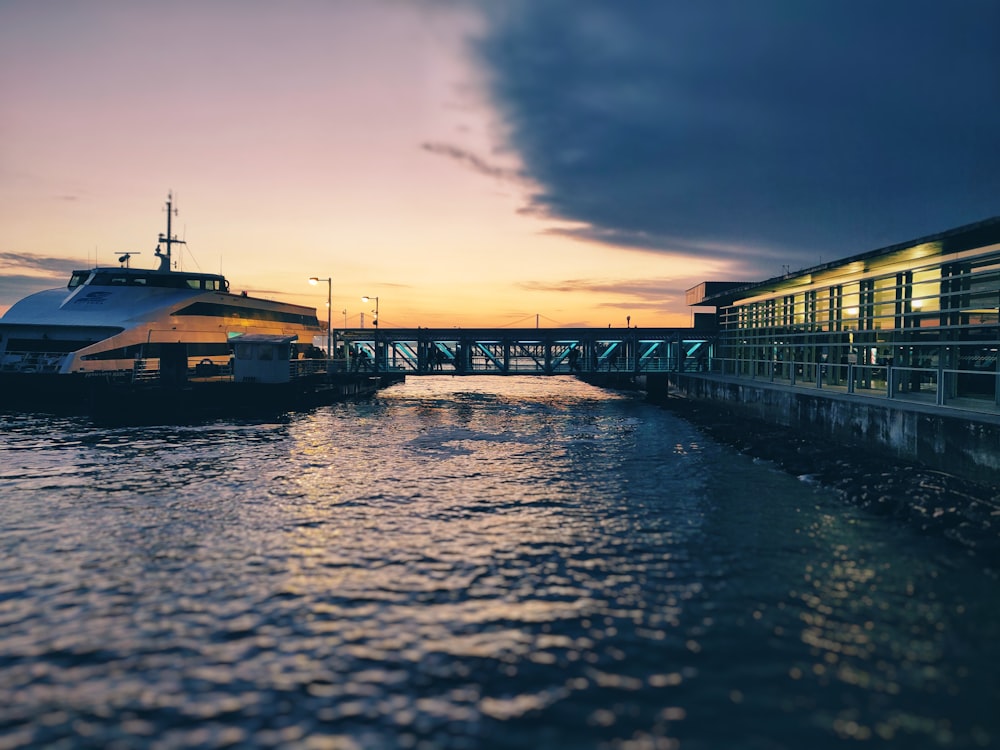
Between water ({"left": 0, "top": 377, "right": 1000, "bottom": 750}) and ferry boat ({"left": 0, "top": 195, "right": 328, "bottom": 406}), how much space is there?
24233 mm

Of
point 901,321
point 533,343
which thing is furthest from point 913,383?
A: point 533,343

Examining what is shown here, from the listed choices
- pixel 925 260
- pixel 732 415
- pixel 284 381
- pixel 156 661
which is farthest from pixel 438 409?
pixel 156 661

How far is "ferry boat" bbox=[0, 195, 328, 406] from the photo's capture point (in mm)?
38531

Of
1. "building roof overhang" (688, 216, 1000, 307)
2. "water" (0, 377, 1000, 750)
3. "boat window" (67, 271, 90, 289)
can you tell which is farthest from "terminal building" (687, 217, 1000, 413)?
"boat window" (67, 271, 90, 289)

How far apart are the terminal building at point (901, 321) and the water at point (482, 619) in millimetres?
9634

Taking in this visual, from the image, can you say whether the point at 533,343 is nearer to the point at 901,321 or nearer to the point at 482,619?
the point at 901,321

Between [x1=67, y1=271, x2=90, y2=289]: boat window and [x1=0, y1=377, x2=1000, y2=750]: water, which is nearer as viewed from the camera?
[x1=0, y1=377, x2=1000, y2=750]: water

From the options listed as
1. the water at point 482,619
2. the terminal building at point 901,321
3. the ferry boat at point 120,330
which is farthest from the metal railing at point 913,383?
the ferry boat at point 120,330

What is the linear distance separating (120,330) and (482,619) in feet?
136

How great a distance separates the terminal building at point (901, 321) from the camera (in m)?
21.6

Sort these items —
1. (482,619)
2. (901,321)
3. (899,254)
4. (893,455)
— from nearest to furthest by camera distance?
(482,619), (893,455), (899,254), (901,321)

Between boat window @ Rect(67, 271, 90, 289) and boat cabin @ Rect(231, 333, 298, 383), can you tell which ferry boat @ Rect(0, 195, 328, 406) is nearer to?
boat window @ Rect(67, 271, 90, 289)

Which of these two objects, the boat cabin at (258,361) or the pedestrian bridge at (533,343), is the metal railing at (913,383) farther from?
the boat cabin at (258,361)

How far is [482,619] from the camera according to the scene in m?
9.26
